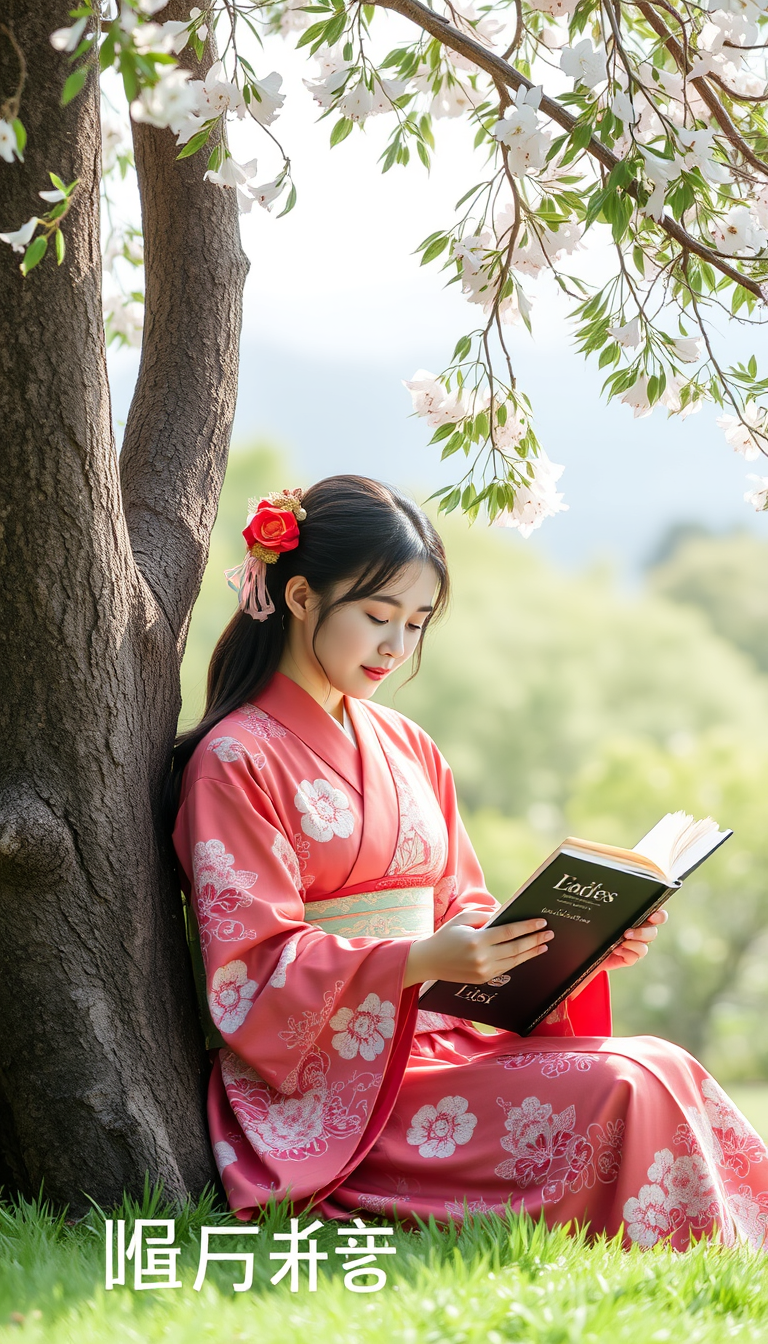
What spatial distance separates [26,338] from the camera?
1801 millimetres

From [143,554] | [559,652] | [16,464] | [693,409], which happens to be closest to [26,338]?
[16,464]

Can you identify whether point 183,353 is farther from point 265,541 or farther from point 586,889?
point 586,889

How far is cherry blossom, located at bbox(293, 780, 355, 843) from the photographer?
224cm

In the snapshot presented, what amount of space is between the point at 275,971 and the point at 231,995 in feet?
0.29

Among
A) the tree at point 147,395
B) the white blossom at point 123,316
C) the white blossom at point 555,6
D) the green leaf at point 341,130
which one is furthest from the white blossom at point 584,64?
the white blossom at point 123,316

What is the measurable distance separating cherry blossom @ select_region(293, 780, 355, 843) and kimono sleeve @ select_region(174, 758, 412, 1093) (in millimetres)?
121

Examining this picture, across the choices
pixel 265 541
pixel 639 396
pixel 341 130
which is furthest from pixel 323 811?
pixel 341 130

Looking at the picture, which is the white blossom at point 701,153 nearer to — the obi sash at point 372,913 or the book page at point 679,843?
the book page at point 679,843

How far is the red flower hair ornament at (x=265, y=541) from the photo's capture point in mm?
2428

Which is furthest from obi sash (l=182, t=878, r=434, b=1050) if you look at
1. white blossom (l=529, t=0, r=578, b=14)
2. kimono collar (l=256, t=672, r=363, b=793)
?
white blossom (l=529, t=0, r=578, b=14)

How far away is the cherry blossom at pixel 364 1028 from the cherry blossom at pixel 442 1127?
0.15 metres

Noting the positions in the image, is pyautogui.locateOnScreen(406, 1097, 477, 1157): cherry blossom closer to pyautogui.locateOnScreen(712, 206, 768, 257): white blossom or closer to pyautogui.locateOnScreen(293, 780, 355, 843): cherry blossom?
pyautogui.locateOnScreen(293, 780, 355, 843): cherry blossom

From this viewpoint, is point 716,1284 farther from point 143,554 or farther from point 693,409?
point 693,409

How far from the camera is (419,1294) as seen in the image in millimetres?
1594
